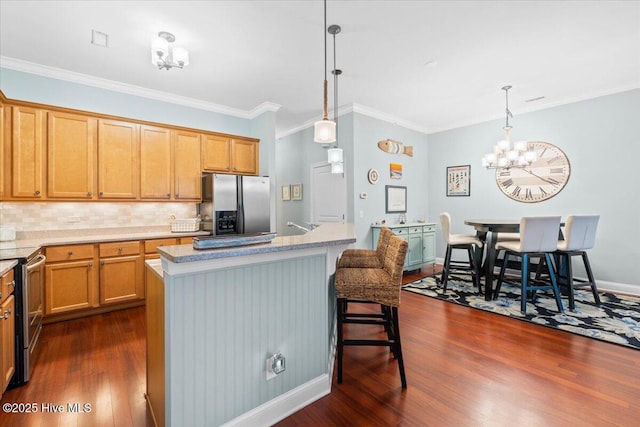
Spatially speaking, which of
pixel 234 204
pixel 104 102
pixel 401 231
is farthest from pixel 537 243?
pixel 104 102

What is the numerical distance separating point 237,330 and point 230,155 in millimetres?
3456

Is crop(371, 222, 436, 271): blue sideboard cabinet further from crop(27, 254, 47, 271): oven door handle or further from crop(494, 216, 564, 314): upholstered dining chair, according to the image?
crop(27, 254, 47, 271): oven door handle

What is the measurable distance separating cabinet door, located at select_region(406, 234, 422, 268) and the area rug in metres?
0.60

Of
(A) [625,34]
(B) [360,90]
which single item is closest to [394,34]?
(B) [360,90]

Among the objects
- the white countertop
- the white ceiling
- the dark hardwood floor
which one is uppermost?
the white ceiling

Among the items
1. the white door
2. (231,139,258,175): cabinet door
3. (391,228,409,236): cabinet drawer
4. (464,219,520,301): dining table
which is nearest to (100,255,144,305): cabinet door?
(231,139,258,175): cabinet door

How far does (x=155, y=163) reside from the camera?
3852mm

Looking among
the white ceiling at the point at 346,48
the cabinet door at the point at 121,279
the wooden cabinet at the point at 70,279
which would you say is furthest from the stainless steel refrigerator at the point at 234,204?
the wooden cabinet at the point at 70,279

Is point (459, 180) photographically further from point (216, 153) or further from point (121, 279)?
point (121, 279)

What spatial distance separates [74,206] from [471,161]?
6319mm

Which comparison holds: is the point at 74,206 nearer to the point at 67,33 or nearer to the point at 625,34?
the point at 67,33

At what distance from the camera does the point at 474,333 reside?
→ 277 cm

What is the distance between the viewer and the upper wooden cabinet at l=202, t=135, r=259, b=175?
14.0ft

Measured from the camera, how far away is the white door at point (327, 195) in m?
4.90
